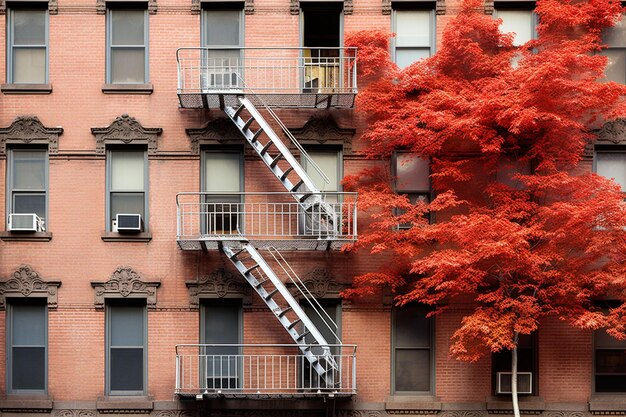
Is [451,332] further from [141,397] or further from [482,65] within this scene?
[141,397]

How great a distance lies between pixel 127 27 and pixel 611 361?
43.7ft

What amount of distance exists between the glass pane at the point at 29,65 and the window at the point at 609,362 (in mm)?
13885

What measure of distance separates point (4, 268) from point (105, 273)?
223cm

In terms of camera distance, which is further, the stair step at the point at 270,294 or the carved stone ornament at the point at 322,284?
the carved stone ornament at the point at 322,284

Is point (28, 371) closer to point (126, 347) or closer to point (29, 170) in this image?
point (126, 347)

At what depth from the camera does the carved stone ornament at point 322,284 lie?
16.3 meters

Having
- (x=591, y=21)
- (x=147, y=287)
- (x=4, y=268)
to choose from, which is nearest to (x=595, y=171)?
(x=591, y=21)

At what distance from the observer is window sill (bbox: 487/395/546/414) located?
16000 mm

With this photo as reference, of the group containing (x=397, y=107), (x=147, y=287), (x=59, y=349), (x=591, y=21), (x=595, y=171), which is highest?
(x=591, y=21)

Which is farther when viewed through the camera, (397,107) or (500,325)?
(397,107)

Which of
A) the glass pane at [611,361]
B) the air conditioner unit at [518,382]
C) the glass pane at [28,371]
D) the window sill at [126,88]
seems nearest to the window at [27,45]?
the window sill at [126,88]

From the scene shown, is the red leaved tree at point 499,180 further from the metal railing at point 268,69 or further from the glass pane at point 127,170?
the glass pane at point 127,170

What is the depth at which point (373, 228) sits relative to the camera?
637 inches

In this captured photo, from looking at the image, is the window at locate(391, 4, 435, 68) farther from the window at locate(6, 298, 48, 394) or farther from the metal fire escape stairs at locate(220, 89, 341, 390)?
the window at locate(6, 298, 48, 394)
